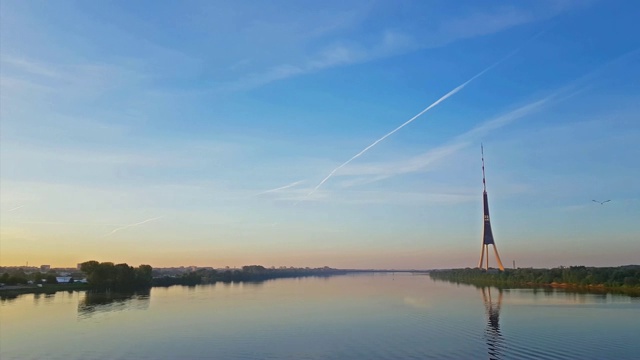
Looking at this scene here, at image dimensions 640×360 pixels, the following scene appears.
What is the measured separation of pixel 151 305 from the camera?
48.6 m

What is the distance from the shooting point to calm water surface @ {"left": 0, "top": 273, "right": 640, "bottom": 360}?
74.2ft

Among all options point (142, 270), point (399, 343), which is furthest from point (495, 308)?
point (142, 270)

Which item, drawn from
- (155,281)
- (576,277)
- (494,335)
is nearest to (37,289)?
(155,281)

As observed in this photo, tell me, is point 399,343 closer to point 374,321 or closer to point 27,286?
point 374,321

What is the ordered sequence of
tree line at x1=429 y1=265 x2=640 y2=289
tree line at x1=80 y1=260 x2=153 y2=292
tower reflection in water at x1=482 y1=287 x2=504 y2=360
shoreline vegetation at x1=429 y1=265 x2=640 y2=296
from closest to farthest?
1. tower reflection in water at x1=482 y1=287 x2=504 y2=360
2. shoreline vegetation at x1=429 y1=265 x2=640 y2=296
3. tree line at x1=429 y1=265 x2=640 y2=289
4. tree line at x1=80 y1=260 x2=153 y2=292

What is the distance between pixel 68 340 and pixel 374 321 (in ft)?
60.5

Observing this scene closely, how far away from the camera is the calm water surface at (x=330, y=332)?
22.6 m

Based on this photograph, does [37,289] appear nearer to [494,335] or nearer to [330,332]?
[330,332]

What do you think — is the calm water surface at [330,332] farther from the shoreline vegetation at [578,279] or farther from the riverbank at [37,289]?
the riverbank at [37,289]

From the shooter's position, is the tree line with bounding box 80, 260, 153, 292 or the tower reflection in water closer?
the tower reflection in water

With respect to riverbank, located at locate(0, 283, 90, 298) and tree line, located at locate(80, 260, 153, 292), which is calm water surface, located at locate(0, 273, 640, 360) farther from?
tree line, located at locate(80, 260, 153, 292)

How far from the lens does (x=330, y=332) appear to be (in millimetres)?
28984

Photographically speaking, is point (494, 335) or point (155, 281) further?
point (155, 281)

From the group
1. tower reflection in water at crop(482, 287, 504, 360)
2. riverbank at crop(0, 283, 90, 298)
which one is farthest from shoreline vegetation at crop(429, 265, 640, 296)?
riverbank at crop(0, 283, 90, 298)
